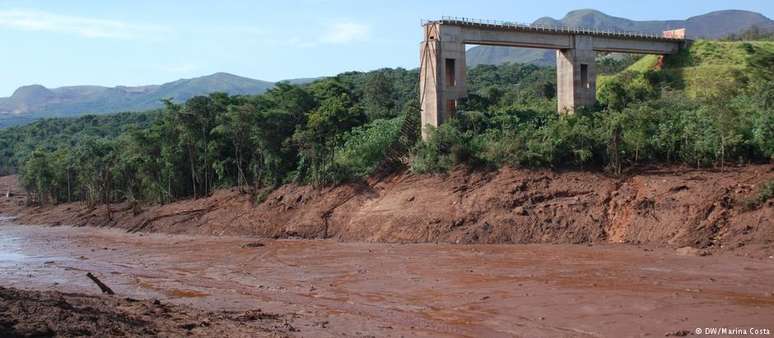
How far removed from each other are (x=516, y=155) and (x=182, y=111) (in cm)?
2012

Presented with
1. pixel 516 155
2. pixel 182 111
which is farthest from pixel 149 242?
pixel 516 155

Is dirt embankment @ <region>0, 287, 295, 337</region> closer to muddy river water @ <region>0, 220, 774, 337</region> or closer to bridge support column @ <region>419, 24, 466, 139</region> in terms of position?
muddy river water @ <region>0, 220, 774, 337</region>

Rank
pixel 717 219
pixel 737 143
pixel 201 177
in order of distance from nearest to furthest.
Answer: pixel 717 219 < pixel 737 143 < pixel 201 177

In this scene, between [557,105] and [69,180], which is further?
[69,180]

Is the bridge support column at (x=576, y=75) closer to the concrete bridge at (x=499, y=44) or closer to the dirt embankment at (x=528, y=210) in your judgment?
the concrete bridge at (x=499, y=44)

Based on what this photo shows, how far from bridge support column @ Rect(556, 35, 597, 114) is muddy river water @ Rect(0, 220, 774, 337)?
14108 millimetres

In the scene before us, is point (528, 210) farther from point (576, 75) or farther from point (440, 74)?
point (576, 75)

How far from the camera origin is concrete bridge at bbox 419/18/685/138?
3025 centimetres

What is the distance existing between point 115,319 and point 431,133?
65.0 feet

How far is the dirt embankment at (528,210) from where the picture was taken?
69.5ft

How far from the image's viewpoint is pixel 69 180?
172 ft

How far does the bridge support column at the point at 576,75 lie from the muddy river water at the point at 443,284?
46.3 ft

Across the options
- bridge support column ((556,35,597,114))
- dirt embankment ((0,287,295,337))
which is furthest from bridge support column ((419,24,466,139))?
dirt embankment ((0,287,295,337))

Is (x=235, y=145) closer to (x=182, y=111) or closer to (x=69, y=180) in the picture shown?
(x=182, y=111)
